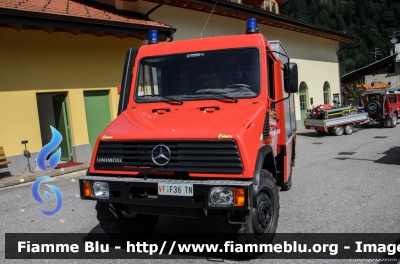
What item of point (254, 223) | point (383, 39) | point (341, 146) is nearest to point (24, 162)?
point (254, 223)

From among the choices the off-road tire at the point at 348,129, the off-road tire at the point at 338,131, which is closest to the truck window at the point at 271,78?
the off-road tire at the point at 338,131

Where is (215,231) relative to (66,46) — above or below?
below

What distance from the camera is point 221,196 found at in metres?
3.43

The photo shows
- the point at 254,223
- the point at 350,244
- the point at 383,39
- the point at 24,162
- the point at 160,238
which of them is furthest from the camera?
the point at 383,39

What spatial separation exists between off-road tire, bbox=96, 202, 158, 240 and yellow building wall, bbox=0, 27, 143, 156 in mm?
6718

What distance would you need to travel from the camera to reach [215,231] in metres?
4.88

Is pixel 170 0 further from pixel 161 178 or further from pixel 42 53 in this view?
pixel 161 178

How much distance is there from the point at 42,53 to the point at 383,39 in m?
69.5

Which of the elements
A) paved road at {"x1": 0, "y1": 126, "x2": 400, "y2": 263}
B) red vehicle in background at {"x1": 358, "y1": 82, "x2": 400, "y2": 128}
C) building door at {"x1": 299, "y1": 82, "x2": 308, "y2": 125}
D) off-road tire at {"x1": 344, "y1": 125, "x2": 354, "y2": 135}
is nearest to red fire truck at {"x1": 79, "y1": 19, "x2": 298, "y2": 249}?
paved road at {"x1": 0, "y1": 126, "x2": 400, "y2": 263}

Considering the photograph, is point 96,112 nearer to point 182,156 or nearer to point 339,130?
point 182,156

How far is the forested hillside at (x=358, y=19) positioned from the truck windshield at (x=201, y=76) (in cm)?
6240

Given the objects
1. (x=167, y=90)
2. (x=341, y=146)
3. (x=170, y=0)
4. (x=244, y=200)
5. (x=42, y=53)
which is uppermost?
(x=170, y=0)

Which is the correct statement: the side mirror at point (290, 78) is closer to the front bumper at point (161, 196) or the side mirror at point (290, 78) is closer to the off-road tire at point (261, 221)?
the off-road tire at point (261, 221)

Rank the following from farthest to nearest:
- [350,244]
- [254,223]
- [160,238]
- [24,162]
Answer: [24,162]
[160,238]
[350,244]
[254,223]
